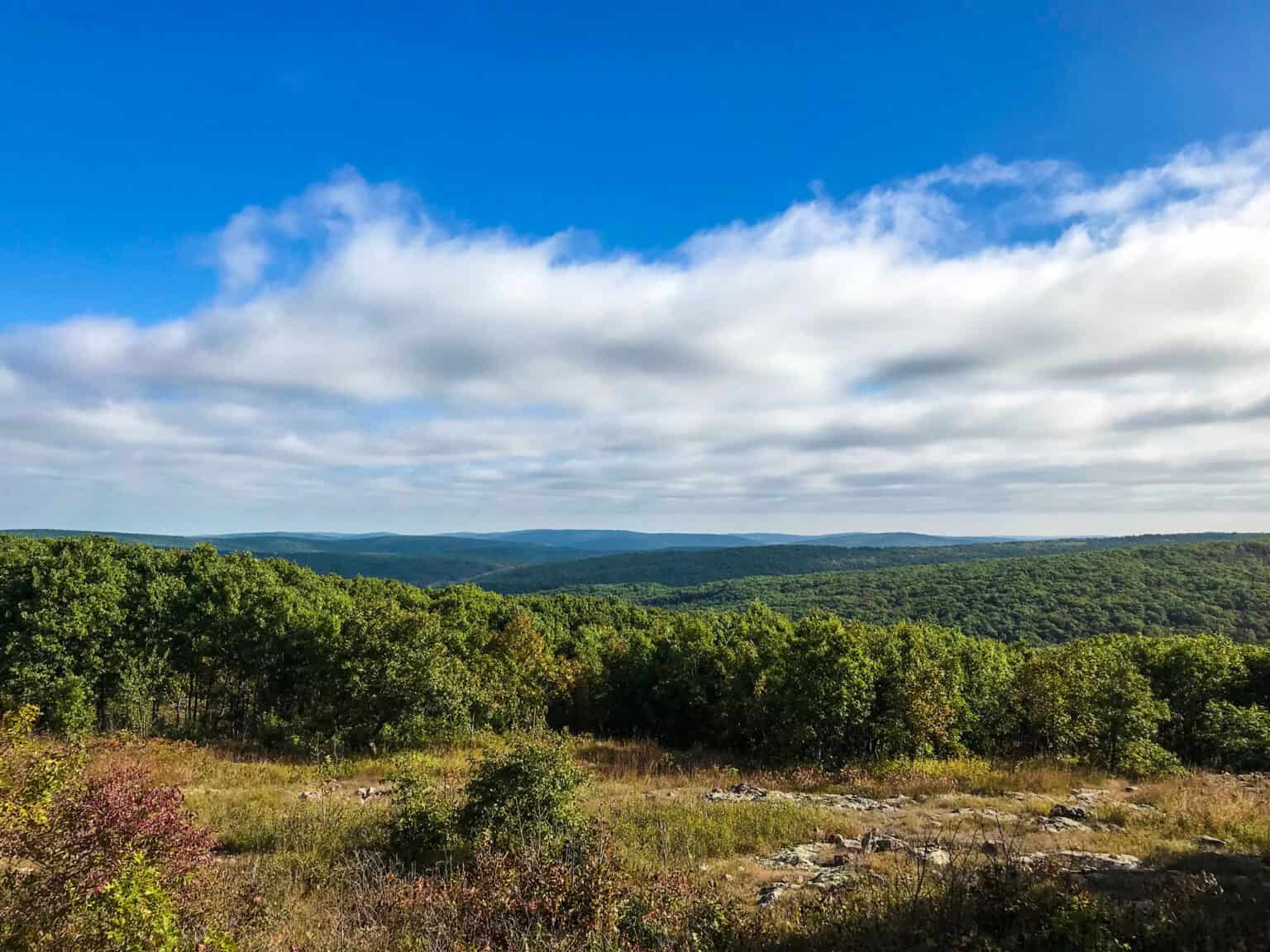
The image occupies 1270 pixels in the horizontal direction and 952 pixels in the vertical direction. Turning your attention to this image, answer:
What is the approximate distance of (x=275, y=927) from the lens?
24.3 feet

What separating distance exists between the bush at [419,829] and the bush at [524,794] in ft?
1.09

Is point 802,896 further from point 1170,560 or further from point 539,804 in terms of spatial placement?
point 1170,560

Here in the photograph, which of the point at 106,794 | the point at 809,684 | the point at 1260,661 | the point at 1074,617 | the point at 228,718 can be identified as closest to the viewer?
the point at 106,794

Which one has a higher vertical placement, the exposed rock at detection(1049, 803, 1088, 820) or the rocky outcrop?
the exposed rock at detection(1049, 803, 1088, 820)

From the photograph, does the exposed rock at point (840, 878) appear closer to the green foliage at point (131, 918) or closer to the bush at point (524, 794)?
the bush at point (524, 794)

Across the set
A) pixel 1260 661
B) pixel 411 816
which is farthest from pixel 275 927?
pixel 1260 661

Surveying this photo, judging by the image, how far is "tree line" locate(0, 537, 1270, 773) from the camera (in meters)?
24.5

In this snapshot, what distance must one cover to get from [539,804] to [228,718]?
124 ft

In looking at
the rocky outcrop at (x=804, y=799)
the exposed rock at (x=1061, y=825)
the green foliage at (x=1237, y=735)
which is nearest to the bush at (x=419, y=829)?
the rocky outcrop at (x=804, y=799)

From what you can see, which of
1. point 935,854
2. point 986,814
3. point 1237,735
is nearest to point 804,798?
point 986,814

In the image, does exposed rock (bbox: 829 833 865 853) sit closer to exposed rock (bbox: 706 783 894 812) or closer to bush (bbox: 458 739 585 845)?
exposed rock (bbox: 706 783 894 812)

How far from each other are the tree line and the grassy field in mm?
3471

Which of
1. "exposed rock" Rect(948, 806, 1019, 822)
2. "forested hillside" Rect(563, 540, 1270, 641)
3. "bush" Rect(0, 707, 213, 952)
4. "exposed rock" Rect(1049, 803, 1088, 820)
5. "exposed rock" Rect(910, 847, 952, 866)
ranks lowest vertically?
"forested hillside" Rect(563, 540, 1270, 641)

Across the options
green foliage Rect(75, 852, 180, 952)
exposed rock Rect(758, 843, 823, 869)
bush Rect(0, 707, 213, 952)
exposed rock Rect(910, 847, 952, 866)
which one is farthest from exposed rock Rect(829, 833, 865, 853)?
green foliage Rect(75, 852, 180, 952)
